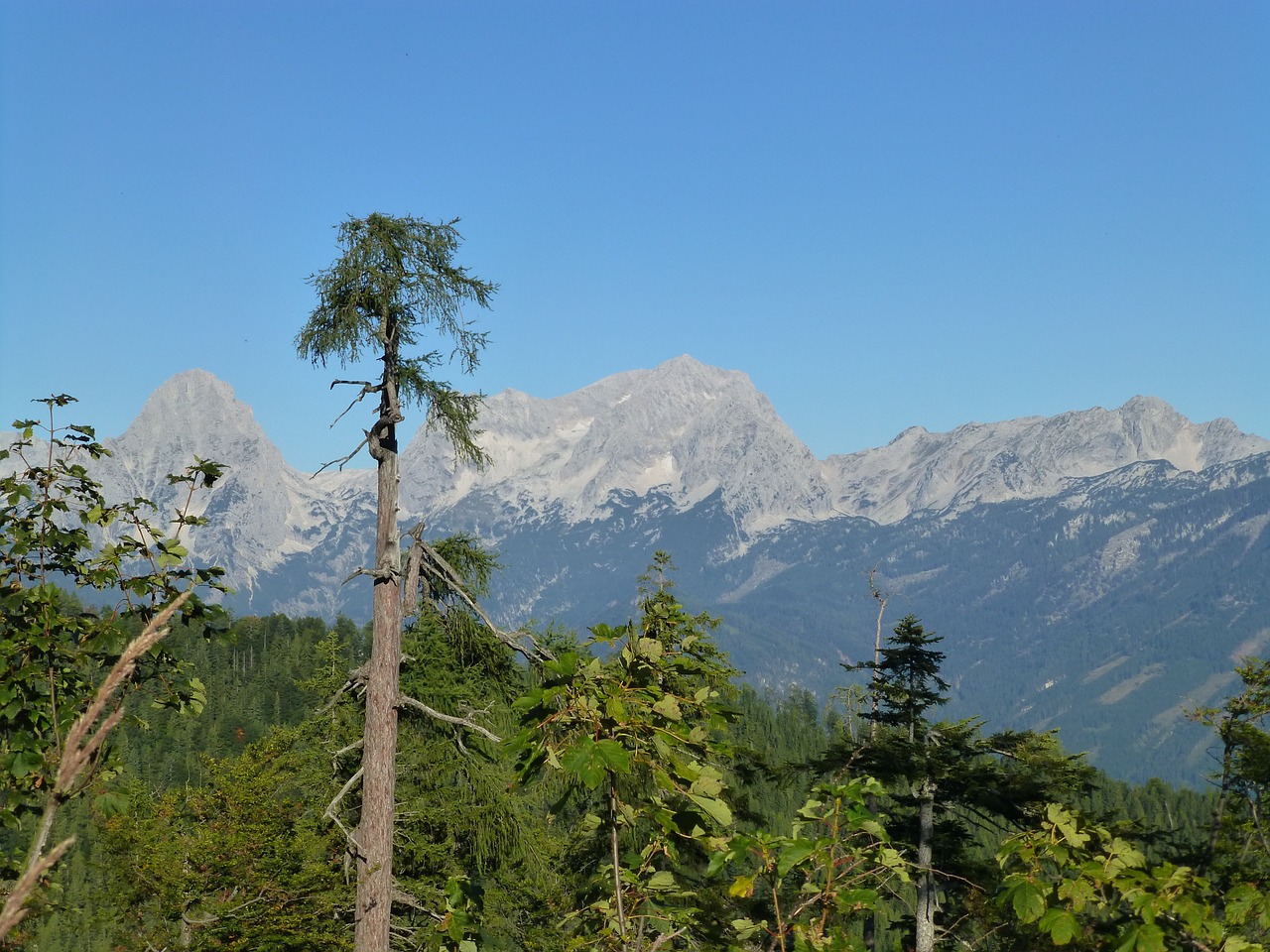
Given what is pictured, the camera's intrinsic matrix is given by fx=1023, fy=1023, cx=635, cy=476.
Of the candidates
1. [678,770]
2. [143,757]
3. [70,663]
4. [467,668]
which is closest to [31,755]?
[70,663]

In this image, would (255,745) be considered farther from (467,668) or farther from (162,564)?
(162,564)

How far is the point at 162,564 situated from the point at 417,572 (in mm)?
5848

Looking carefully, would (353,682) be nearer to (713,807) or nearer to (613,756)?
(713,807)

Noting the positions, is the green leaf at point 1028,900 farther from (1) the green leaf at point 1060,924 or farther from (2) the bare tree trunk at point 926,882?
(2) the bare tree trunk at point 926,882

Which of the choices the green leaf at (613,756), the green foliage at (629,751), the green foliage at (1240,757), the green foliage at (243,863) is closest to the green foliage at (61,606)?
the green foliage at (629,751)

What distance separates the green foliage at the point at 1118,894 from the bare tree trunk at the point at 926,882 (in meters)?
14.5

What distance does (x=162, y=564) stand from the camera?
6.49 meters

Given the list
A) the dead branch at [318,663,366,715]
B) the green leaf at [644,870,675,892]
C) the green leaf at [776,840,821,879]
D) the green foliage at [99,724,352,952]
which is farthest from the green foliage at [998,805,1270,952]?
the green foliage at [99,724,352,952]

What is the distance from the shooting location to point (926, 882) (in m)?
19.6

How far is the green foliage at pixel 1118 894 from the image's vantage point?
4297mm

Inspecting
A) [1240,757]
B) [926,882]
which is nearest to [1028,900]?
[926,882]

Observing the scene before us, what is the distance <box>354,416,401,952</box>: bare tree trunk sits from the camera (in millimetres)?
11438

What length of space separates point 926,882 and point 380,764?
1261cm

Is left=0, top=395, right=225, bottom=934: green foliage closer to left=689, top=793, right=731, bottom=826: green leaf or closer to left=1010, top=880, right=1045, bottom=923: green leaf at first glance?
left=689, top=793, right=731, bottom=826: green leaf
